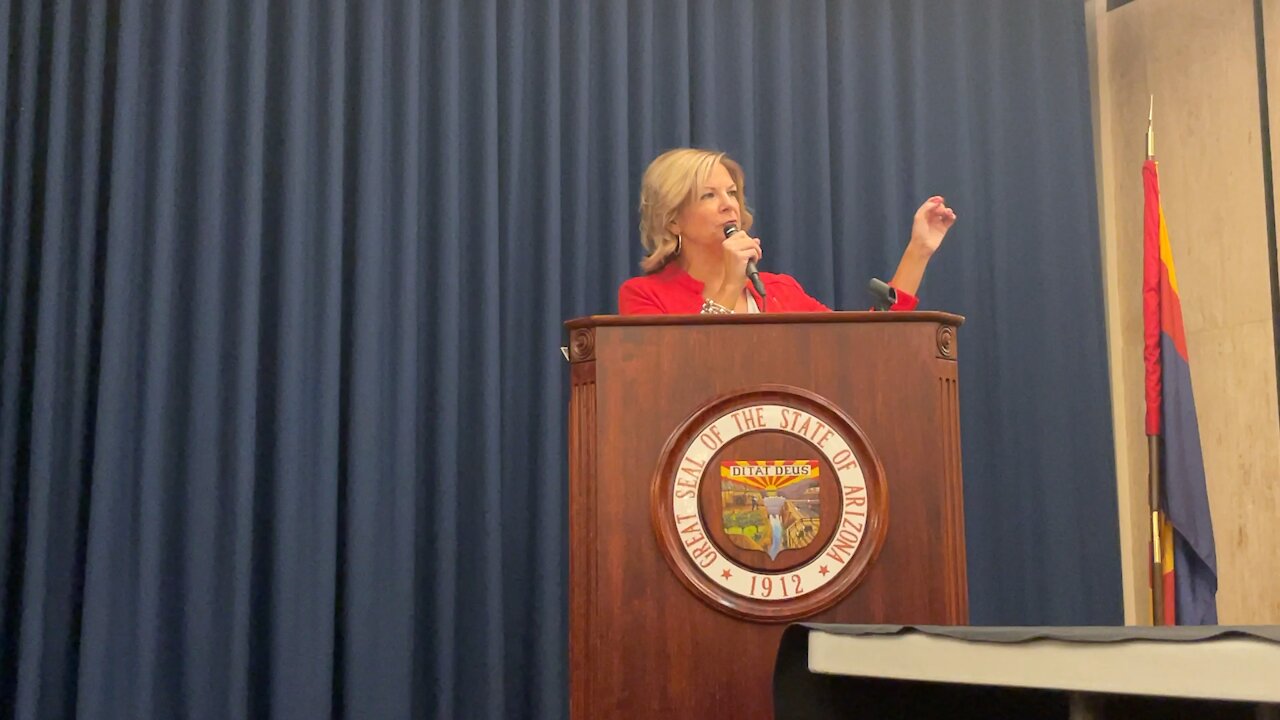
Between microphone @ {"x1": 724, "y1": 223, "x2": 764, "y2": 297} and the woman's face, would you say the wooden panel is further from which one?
microphone @ {"x1": 724, "y1": 223, "x2": 764, "y2": 297}

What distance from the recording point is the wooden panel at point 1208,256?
11.2ft

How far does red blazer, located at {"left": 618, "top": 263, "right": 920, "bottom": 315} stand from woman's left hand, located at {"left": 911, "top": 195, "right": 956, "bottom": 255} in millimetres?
112

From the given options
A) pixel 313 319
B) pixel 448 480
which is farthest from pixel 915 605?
pixel 313 319

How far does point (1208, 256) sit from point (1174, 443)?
0.66 m

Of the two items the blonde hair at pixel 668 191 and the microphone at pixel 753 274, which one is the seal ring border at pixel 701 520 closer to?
the microphone at pixel 753 274

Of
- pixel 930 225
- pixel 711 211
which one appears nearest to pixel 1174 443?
pixel 930 225

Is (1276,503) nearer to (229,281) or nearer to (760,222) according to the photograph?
(760,222)

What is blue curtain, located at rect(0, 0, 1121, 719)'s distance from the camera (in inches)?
125

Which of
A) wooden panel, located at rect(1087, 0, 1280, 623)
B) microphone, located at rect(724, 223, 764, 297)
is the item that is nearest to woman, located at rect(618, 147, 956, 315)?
microphone, located at rect(724, 223, 764, 297)

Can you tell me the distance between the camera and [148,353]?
3.22 m

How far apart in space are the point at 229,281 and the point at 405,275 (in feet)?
1.48

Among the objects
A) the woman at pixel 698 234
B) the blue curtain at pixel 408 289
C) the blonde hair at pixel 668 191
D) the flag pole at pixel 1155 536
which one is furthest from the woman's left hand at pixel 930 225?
the blue curtain at pixel 408 289

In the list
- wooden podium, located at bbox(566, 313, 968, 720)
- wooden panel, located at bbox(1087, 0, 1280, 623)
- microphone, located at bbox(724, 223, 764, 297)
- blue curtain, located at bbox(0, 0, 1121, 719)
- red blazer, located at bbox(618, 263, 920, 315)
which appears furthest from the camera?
wooden panel, located at bbox(1087, 0, 1280, 623)

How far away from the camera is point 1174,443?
3.22m
